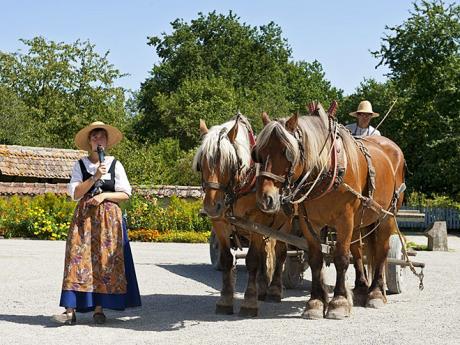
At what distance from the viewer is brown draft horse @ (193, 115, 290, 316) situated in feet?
25.2

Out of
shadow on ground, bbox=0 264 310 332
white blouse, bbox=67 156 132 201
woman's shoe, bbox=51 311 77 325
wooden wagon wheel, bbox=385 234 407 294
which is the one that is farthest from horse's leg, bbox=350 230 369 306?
woman's shoe, bbox=51 311 77 325

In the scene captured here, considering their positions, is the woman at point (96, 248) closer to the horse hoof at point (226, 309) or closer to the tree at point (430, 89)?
the horse hoof at point (226, 309)

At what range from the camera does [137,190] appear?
25.4m

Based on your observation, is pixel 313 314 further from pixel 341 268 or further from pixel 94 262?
pixel 94 262

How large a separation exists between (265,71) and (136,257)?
147 feet

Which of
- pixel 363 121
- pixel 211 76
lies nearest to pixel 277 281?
pixel 363 121

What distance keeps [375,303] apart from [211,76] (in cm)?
4877

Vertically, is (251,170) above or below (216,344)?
above

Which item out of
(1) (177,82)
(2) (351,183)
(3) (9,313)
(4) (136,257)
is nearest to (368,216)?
(2) (351,183)

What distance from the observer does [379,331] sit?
286 inches

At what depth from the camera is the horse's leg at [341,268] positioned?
26.1 ft

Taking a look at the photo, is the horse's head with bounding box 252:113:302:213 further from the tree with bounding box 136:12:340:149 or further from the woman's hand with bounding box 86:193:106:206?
the tree with bounding box 136:12:340:149

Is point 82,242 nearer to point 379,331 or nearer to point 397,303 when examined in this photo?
point 379,331

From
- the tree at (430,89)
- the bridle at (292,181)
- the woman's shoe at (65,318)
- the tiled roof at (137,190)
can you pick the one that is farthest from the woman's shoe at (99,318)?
the tree at (430,89)
